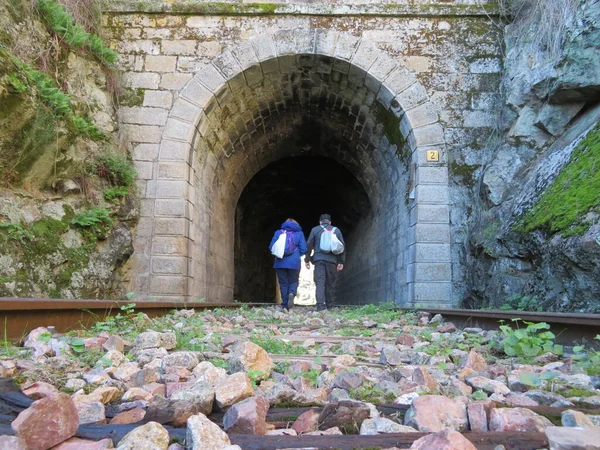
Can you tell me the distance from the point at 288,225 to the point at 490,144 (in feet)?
11.6

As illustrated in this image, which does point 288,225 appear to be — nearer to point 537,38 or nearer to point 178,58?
point 178,58

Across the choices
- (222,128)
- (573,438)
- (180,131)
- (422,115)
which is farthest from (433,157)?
(573,438)

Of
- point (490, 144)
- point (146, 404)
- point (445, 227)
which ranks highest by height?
point (490, 144)

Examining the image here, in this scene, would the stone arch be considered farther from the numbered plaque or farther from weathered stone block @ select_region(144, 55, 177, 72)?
weathered stone block @ select_region(144, 55, 177, 72)

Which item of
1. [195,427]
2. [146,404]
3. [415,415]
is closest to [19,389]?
[146,404]

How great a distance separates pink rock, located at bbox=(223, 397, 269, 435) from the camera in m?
1.25

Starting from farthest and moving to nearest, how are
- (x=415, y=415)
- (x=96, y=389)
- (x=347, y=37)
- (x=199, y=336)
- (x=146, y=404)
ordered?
1. (x=347, y=37)
2. (x=199, y=336)
3. (x=96, y=389)
4. (x=146, y=404)
5. (x=415, y=415)

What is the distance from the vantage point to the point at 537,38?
21.5 feet

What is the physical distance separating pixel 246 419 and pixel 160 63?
7.36 m

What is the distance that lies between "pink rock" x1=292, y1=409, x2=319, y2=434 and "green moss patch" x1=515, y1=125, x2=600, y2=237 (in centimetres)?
353

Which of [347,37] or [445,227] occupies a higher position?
[347,37]

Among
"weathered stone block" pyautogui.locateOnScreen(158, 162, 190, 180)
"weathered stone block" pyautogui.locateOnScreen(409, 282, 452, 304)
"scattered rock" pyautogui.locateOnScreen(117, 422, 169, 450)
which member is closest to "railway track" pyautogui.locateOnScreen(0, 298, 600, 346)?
"scattered rock" pyautogui.locateOnScreen(117, 422, 169, 450)

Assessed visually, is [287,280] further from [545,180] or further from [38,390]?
[38,390]

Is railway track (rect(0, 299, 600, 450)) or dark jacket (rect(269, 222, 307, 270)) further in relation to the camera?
dark jacket (rect(269, 222, 307, 270))
